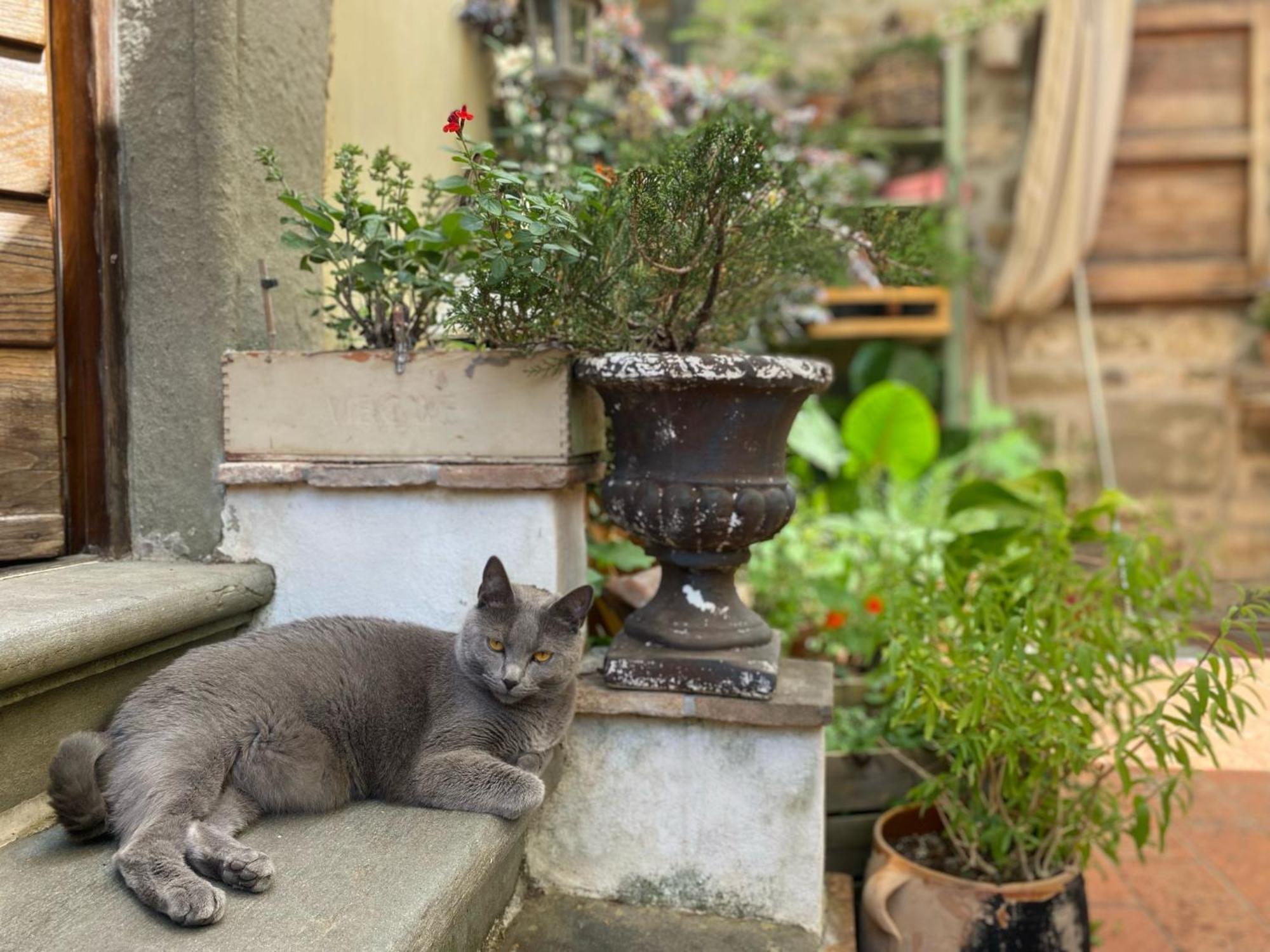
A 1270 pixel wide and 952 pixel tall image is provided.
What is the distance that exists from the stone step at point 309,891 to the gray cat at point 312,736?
29 millimetres

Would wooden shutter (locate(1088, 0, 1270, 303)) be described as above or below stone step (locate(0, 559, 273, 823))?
above

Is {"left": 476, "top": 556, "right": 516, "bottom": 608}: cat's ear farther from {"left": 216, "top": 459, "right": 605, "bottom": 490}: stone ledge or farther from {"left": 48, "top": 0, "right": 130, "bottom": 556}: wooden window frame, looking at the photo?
{"left": 48, "top": 0, "right": 130, "bottom": 556}: wooden window frame

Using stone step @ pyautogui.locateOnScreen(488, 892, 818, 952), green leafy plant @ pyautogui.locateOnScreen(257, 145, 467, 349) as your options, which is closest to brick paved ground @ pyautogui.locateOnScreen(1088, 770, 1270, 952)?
stone step @ pyautogui.locateOnScreen(488, 892, 818, 952)

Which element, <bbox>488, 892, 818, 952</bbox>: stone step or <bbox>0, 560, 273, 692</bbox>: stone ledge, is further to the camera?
<bbox>488, 892, 818, 952</bbox>: stone step

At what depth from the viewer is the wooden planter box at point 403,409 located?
1964 millimetres

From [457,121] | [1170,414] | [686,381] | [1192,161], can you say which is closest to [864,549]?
[686,381]

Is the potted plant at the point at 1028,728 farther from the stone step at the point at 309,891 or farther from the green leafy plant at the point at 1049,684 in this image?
the stone step at the point at 309,891

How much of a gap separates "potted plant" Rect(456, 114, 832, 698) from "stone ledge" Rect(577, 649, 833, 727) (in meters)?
0.03

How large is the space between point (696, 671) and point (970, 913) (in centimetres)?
80

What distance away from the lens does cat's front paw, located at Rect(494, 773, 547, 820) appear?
1.60 m

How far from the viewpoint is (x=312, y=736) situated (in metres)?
1.60

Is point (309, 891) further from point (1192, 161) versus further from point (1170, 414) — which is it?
point (1192, 161)

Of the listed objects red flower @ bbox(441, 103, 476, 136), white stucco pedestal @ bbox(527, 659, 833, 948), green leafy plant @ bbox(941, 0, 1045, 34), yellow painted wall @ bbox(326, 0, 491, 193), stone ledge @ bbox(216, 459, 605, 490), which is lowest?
white stucco pedestal @ bbox(527, 659, 833, 948)

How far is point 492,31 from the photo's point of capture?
11.9 feet
